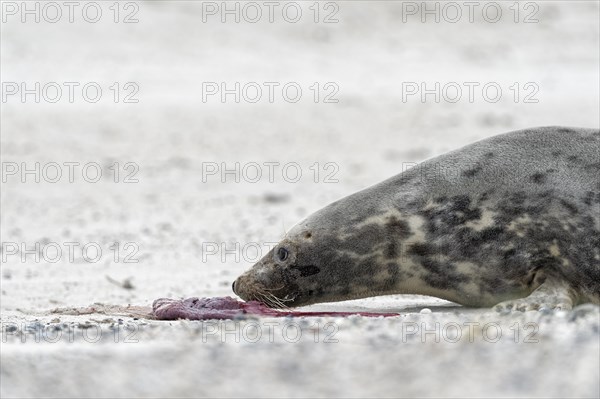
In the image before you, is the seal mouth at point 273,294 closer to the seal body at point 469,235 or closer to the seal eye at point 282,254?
the seal body at point 469,235

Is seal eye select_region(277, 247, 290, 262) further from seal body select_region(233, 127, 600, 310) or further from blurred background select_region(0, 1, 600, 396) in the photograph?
blurred background select_region(0, 1, 600, 396)

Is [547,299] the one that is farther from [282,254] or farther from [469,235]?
[282,254]

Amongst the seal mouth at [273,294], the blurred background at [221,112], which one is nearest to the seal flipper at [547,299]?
the seal mouth at [273,294]

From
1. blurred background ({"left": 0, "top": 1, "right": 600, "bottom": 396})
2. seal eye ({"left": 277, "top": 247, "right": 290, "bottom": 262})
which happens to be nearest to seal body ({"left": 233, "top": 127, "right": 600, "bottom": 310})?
seal eye ({"left": 277, "top": 247, "right": 290, "bottom": 262})

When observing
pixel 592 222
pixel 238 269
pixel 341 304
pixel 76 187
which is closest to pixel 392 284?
pixel 341 304

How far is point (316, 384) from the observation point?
4.64 m

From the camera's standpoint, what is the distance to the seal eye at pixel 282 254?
22.5 ft

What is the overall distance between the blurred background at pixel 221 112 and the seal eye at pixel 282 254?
1.26 metres

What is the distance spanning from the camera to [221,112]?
16844 millimetres

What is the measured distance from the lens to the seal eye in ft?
22.5

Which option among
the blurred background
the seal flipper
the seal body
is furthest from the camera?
the blurred background

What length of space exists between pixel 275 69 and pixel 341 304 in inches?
473

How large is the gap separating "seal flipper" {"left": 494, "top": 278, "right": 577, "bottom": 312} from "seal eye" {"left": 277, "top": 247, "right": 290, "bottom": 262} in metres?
1.14

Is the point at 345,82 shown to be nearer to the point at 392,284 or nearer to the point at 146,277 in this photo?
the point at 146,277
